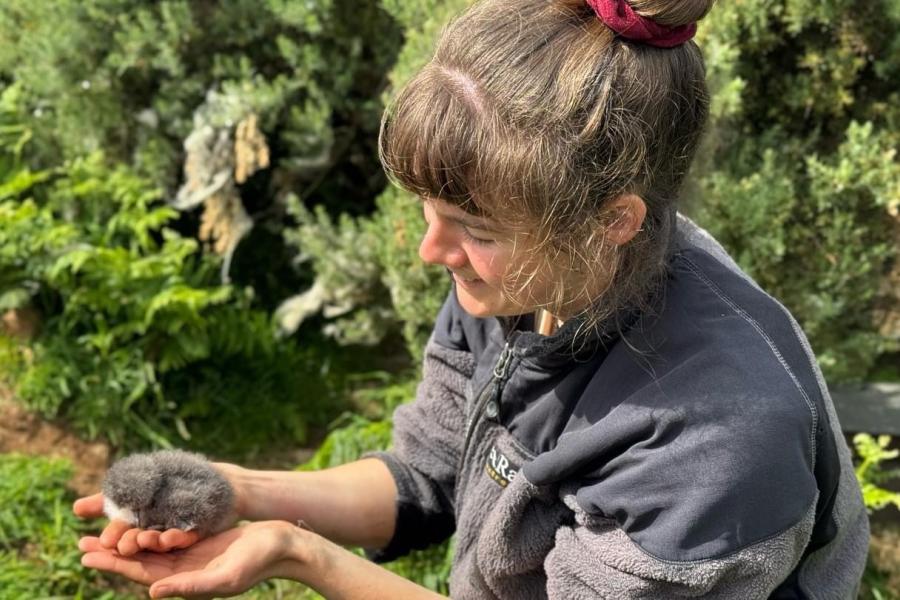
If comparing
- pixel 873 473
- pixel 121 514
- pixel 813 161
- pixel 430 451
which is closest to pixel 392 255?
pixel 430 451

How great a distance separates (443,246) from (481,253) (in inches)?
3.0

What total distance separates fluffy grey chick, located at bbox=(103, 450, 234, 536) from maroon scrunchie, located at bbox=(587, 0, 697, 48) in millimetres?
1274

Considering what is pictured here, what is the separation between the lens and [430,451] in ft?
7.39

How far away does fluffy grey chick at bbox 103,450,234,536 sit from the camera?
6.46ft

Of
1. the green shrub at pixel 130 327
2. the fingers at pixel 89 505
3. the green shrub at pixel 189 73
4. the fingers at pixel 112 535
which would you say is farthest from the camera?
the green shrub at pixel 189 73

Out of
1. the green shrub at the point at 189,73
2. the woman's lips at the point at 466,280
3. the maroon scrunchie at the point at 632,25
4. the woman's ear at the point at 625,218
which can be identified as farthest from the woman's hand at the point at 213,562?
the green shrub at the point at 189,73

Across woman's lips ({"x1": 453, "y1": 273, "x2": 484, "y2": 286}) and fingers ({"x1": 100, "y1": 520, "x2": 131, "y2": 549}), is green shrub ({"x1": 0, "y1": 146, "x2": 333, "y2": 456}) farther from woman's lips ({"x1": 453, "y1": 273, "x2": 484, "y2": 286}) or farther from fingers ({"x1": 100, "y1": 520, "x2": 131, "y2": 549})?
woman's lips ({"x1": 453, "y1": 273, "x2": 484, "y2": 286})

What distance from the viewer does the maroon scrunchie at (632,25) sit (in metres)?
1.41

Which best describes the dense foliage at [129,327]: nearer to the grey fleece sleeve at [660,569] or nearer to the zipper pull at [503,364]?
the zipper pull at [503,364]

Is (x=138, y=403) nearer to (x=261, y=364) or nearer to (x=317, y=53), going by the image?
(x=261, y=364)

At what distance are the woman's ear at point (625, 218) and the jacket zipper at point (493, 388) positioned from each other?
16.3 inches

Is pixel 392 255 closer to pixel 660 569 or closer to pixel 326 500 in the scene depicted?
pixel 326 500

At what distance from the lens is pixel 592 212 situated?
1521mm

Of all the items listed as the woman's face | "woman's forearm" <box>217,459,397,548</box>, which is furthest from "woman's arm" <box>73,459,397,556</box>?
the woman's face
